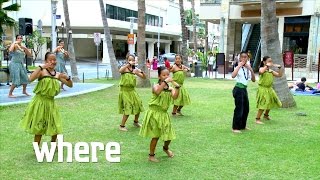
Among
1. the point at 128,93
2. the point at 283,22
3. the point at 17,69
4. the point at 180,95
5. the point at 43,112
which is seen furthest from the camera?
the point at 283,22

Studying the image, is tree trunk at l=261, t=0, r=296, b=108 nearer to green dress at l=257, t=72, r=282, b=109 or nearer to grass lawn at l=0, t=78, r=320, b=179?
grass lawn at l=0, t=78, r=320, b=179

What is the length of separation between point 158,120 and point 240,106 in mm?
2670

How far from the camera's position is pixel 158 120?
5.81 metres

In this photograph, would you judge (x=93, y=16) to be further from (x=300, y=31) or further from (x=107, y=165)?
(x=107, y=165)

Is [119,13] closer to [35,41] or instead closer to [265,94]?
[35,41]

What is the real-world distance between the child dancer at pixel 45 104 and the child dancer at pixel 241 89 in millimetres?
3324

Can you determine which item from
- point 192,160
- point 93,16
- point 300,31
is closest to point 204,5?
point 300,31

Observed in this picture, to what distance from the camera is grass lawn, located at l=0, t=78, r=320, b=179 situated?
215 inches

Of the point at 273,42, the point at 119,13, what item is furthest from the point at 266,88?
the point at 119,13

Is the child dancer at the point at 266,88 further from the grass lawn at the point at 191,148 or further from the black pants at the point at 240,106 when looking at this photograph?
the black pants at the point at 240,106

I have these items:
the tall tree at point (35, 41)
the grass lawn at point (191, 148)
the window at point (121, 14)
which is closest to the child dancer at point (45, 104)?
the grass lawn at point (191, 148)

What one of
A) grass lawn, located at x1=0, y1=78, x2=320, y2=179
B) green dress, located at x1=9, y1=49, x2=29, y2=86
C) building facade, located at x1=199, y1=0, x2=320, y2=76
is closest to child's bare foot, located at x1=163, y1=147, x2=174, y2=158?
grass lawn, located at x1=0, y1=78, x2=320, y2=179

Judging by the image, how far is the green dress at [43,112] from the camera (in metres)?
5.93

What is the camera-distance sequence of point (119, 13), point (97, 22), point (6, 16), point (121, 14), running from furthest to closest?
point (121, 14) → point (119, 13) → point (97, 22) → point (6, 16)
